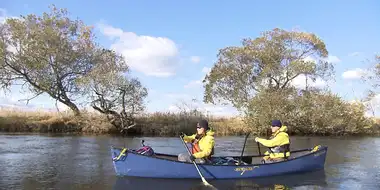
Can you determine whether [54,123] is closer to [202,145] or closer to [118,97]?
[118,97]

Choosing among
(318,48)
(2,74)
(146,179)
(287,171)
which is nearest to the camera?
(146,179)

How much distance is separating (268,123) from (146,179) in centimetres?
1789

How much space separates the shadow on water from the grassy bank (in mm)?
16520

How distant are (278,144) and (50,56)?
861 inches

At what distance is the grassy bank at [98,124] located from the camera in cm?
2717

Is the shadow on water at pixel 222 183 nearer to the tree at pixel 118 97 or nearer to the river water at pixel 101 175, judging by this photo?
the river water at pixel 101 175

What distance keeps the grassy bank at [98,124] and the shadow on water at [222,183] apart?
16.5 meters

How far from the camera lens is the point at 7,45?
28.3 m

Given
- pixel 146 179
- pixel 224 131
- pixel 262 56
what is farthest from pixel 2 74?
pixel 146 179

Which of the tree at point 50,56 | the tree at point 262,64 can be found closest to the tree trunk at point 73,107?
the tree at point 50,56

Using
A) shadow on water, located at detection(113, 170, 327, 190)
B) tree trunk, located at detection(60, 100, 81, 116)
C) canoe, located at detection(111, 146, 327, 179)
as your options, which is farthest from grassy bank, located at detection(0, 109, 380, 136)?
canoe, located at detection(111, 146, 327, 179)

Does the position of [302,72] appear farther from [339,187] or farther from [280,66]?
[339,187]

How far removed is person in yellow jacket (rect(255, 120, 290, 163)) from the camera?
11.6m

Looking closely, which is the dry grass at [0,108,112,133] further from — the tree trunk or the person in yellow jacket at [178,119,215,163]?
the person in yellow jacket at [178,119,215,163]
